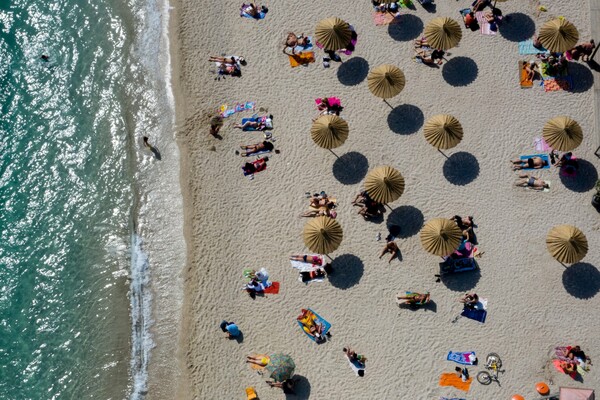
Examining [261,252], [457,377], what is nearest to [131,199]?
[261,252]

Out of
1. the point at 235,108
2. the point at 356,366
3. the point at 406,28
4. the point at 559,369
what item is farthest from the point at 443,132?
the point at 559,369

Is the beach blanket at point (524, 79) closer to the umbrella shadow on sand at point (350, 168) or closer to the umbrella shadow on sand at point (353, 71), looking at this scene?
the umbrella shadow on sand at point (353, 71)

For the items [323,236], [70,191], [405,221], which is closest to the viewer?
[323,236]

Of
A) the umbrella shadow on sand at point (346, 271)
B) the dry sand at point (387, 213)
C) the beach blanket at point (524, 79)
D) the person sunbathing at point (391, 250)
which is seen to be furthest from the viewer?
the beach blanket at point (524, 79)

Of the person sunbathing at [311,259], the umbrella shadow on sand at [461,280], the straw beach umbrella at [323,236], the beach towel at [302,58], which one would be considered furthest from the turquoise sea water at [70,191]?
the umbrella shadow on sand at [461,280]

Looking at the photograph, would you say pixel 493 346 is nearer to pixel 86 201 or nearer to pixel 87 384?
pixel 87 384

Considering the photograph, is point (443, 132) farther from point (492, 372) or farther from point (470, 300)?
point (492, 372)
